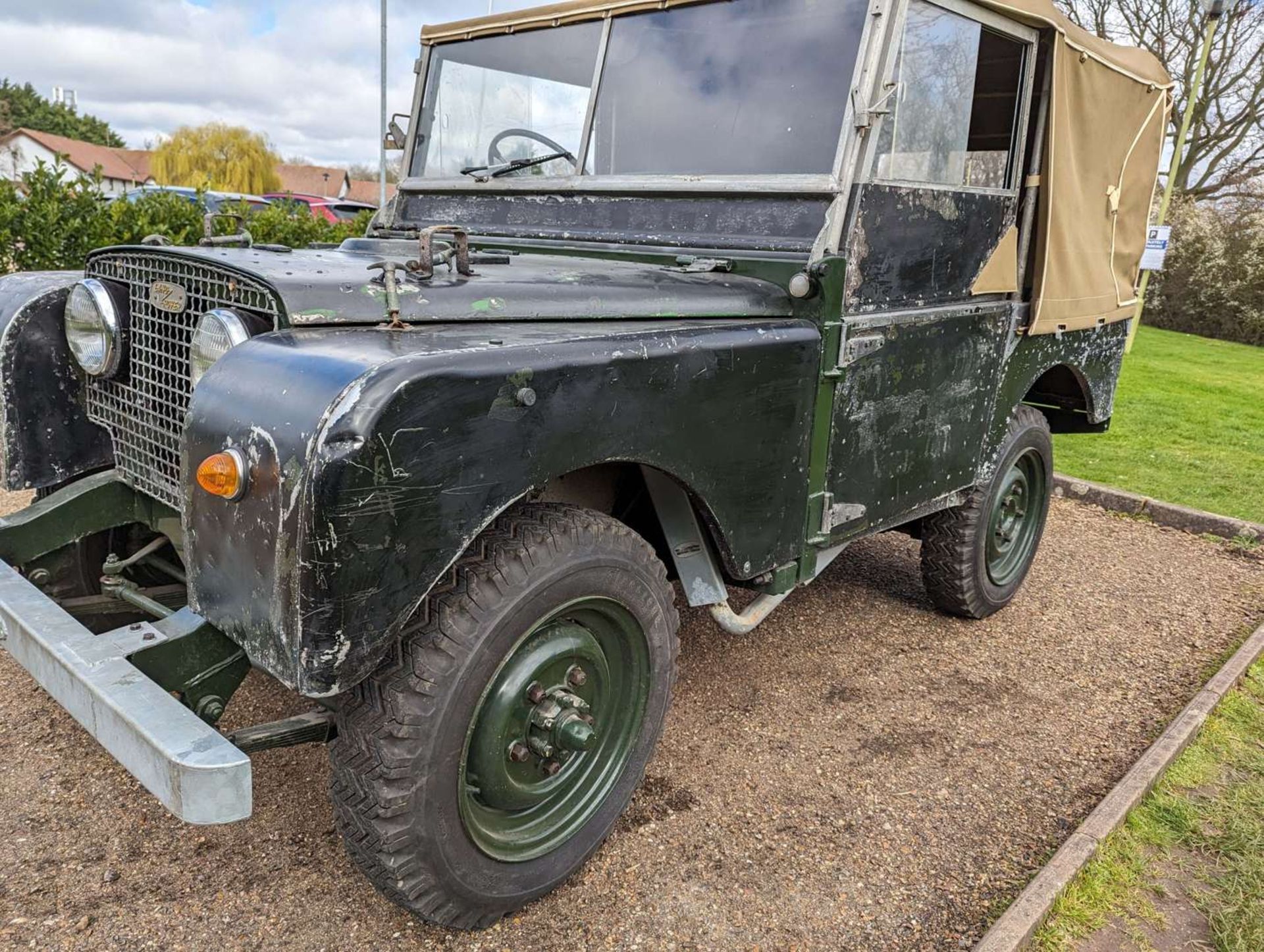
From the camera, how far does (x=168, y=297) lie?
2172mm

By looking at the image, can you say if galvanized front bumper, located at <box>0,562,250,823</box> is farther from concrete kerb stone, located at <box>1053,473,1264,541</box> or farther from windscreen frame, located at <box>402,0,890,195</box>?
concrete kerb stone, located at <box>1053,473,1264,541</box>

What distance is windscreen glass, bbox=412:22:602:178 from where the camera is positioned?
3.19 metres

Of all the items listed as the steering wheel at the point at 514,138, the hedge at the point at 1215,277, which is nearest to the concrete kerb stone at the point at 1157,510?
the steering wheel at the point at 514,138

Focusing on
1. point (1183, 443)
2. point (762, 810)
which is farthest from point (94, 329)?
point (1183, 443)

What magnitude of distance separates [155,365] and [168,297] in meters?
0.20

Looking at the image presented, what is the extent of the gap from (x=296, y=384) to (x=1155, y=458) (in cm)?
753

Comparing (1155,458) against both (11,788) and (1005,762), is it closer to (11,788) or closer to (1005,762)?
(1005,762)

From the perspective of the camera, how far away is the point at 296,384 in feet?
5.44

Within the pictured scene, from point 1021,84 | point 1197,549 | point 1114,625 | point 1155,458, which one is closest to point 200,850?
point 1021,84

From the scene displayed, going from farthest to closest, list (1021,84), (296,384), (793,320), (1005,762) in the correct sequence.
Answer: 1. (1021,84)
2. (1005,762)
3. (793,320)
4. (296,384)

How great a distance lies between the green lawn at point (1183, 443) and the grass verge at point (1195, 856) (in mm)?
3522

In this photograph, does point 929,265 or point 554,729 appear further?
point 929,265

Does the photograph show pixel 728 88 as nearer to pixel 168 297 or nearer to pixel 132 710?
pixel 168 297

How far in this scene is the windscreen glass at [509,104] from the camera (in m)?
3.19
